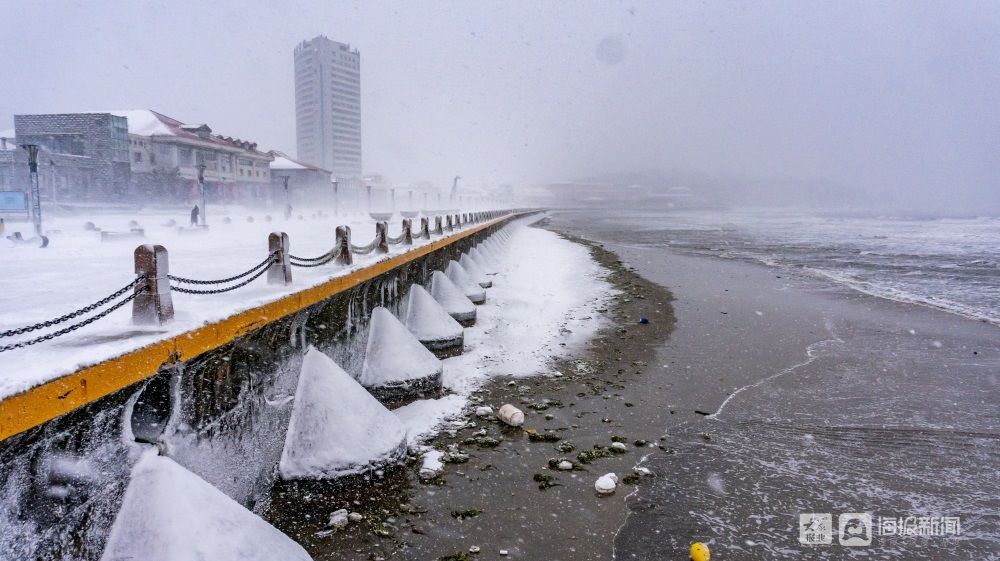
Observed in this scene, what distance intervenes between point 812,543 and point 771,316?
960 cm

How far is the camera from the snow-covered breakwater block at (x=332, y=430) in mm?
4668

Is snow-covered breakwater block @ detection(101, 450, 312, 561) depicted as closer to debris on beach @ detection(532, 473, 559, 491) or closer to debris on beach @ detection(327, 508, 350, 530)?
debris on beach @ detection(327, 508, 350, 530)

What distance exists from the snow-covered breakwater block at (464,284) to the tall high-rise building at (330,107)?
155370mm

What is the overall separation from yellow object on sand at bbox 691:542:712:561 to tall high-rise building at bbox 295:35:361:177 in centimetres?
16532

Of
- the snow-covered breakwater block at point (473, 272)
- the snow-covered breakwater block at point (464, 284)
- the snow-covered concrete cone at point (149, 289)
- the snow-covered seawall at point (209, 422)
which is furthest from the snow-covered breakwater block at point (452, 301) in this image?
the snow-covered concrete cone at point (149, 289)

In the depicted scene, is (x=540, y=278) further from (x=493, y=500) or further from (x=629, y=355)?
(x=493, y=500)

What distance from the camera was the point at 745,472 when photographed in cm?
520

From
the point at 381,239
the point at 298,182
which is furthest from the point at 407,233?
the point at 298,182

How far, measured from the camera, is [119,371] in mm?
2857

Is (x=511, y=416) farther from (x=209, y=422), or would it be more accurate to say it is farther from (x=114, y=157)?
(x=114, y=157)

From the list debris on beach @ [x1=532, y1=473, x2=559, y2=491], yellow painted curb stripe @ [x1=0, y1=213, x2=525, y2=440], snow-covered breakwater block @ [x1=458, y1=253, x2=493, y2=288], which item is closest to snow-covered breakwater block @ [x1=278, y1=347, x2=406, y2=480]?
yellow painted curb stripe @ [x1=0, y1=213, x2=525, y2=440]

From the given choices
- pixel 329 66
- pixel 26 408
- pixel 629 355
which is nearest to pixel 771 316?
pixel 629 355

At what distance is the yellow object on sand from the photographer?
3908 mm

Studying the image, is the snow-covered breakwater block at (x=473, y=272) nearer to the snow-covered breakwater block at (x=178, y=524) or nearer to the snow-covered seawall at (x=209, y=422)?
the snow-covered seawall at (x=209, y=422)
